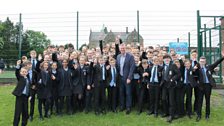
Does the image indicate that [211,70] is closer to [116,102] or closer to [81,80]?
[116,102]

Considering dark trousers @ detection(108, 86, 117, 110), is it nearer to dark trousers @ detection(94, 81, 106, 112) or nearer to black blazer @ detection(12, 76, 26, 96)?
dark trousers @ detection(94, 81, 106, 112)

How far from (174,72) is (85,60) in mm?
2946

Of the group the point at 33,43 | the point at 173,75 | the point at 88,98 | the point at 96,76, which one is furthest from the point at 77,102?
the point at 33,43

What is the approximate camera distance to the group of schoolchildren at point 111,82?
377 inches

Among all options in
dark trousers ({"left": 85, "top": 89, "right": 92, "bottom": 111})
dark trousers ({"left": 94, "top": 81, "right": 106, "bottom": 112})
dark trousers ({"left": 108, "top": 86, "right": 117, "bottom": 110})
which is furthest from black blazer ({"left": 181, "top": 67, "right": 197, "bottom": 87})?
dark trousers ({"left": 85, "top": 89, "right": 92, "bottom": 111})

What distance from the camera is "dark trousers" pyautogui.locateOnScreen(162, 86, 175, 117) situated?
943 centimetres

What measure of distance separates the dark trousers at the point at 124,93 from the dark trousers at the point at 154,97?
0.68 metres

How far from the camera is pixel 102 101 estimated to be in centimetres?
1041

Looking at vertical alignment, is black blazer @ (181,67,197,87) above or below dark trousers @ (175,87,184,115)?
above

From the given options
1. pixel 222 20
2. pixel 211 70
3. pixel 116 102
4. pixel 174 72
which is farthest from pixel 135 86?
pixel 222 20

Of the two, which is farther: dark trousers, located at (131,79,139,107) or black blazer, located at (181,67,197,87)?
dark trousers, located at (131,79,139,107)

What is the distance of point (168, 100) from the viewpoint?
9.84m

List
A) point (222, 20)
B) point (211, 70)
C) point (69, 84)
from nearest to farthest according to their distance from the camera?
point (211, 70) < point (69, 84) < point (222, 20)

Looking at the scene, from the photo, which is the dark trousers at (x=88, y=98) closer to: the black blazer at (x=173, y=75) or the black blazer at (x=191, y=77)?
the black blazer at (x=173, y=75)
